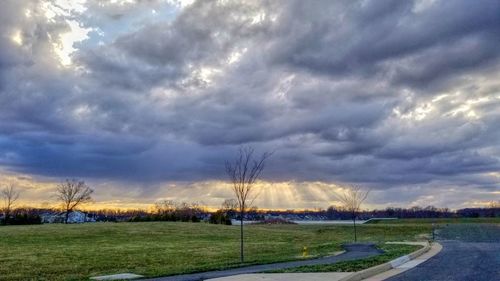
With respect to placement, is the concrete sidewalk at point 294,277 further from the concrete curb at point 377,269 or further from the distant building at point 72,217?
the distant building at point 72,217

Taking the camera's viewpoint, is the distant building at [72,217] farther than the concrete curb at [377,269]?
Yes

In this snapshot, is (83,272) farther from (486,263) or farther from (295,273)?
(486,263)

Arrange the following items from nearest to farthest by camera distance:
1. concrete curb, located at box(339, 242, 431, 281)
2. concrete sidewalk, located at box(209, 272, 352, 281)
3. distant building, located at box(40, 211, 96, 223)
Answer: concrete sidewalk, located at box(209, 272, 352, 281)
concrete curb, located at box(339, 242, 431, 281)
distant building, located at box(40, 211, 96, 223)

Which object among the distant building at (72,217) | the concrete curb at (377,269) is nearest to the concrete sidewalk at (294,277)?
the concrete curb at (377,269)

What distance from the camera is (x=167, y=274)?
59.1 ft

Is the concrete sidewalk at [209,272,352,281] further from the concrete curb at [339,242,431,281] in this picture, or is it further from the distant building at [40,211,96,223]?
the distant building at [40,211,96,223]

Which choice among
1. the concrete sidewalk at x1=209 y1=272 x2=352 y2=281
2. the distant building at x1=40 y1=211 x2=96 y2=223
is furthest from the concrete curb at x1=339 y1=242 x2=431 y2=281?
the distant building at x1=40 y1=211 x2=96 y2=223

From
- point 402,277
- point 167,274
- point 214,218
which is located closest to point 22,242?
point 167,274

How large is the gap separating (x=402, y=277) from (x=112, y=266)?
14.3m

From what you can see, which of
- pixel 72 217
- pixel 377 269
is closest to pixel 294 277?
pixel 377 269

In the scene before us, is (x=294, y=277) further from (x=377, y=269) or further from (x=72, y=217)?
(x=72, y=217)

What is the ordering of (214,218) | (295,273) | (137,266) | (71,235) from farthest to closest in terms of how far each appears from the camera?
(214,218)
(71,235)
(137,266)
(295,273)

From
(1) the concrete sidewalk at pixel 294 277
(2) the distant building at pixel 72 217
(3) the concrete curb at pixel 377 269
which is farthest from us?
(2) the distant building at pixel 72 217

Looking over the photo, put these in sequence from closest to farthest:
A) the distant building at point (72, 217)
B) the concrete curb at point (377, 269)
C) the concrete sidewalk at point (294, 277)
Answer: the concrete sidewalk at point (294, 277)
the concrete curb at point (377, 269)
the distant building at point (72, 217)
